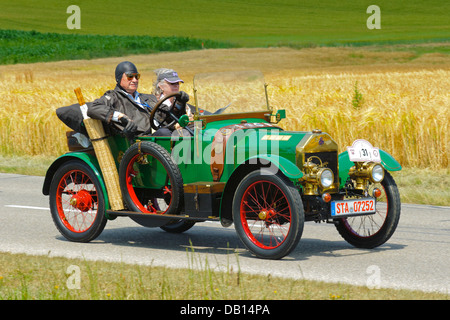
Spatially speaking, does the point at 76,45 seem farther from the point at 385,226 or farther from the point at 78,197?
the point at 385,226

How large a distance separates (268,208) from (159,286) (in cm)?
166

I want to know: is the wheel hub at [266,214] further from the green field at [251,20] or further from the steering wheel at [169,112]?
the green field at [251,20]

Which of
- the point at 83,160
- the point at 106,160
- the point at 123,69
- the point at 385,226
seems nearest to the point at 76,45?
the point at 123,69

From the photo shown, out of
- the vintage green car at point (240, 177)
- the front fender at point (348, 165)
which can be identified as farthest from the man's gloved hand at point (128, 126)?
the front fender at point (348, 165)

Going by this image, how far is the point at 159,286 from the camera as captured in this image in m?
6.48

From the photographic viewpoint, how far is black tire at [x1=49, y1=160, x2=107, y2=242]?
8.78m

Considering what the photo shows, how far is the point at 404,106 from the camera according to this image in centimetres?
1716

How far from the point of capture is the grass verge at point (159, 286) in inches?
243

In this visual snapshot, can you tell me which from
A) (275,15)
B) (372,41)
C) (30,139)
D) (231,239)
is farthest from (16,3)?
(231,239)

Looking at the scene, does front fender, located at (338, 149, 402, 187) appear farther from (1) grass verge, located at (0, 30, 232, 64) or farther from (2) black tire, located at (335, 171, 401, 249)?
(1) grass verge, located at (0, 30, 232, 64)

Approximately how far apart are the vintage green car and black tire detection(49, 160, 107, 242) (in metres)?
0.01

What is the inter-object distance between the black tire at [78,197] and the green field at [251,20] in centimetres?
7180

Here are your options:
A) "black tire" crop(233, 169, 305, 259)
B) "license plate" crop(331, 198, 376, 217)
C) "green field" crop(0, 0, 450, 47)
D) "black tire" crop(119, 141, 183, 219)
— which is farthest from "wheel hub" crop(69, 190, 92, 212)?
"green field" crop(0, 0, 450, 47)
